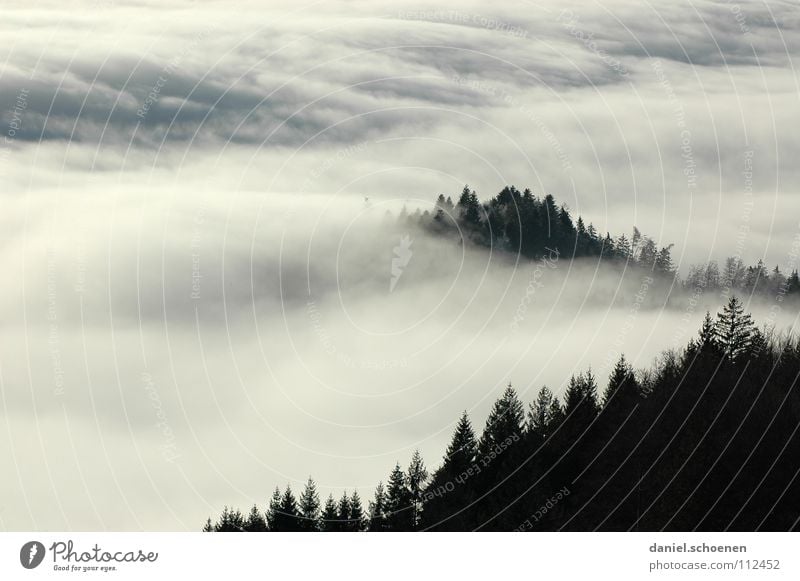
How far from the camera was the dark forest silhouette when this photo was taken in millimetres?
72062

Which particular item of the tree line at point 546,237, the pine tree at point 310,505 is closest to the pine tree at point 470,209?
the tree line at point 546,237

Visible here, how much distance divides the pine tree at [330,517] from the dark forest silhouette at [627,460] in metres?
0.10

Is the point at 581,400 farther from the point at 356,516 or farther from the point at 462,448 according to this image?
the point at 356,516

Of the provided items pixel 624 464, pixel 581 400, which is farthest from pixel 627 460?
pixel 581 400

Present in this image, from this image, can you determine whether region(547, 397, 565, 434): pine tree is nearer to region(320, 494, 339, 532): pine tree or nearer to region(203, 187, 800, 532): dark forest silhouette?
region(203, 187, 800, 532): dark forest silhouette

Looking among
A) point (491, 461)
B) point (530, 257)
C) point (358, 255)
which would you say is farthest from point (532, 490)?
point (530, 257)

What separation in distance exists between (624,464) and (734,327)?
28.5 metres

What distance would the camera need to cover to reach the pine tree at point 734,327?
100875 millimetres

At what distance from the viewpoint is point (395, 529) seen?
262ft

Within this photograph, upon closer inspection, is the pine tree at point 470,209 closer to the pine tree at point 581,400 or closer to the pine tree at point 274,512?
the pine tree at point 581,400

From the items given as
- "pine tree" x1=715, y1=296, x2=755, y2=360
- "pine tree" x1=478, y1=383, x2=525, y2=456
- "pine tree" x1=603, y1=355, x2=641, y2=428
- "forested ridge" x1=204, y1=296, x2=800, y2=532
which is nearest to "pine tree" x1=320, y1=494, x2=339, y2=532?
"forested ridge" x1=204, y1=296, x2=800, y2=532

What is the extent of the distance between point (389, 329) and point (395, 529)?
12907 millimetres

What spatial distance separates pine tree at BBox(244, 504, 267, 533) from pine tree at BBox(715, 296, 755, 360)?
37496 millimetres
